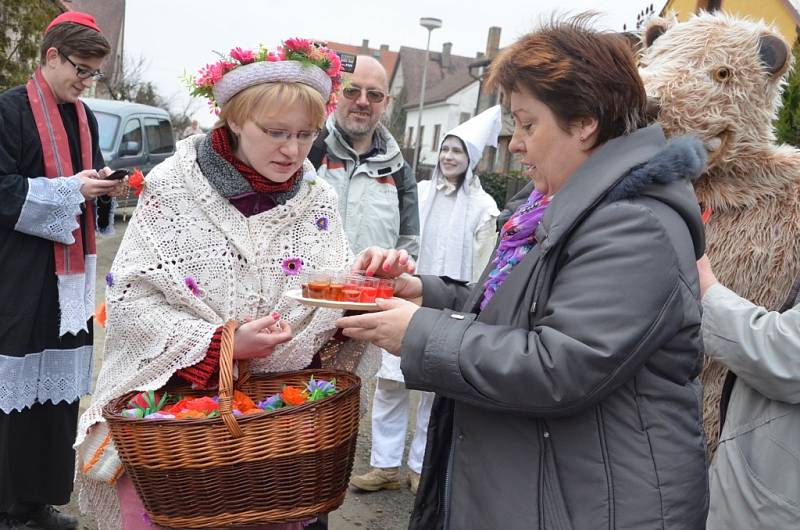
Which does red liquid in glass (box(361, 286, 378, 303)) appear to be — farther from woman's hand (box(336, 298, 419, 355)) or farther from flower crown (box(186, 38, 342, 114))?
flower crown (box(186, 38, 342, 114))

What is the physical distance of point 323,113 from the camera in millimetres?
2211

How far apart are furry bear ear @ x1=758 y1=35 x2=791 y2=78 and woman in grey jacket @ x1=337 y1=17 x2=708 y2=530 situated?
1.43 metres

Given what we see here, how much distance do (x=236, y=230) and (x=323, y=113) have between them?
0.44 metres

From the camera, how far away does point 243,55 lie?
2.16 meters

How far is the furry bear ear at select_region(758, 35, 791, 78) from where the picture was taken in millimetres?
2812

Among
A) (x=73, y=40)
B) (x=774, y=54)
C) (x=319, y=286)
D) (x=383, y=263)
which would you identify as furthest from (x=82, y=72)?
(x=774, y=54)

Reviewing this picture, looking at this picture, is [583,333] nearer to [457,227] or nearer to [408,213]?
[408,213]

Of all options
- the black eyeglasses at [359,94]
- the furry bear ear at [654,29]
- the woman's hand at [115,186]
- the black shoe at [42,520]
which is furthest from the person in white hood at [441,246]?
the woman's hand at [115,186]

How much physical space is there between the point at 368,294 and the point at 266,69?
29.8 inches

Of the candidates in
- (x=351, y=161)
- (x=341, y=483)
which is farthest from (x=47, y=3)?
(x=341, y=483)

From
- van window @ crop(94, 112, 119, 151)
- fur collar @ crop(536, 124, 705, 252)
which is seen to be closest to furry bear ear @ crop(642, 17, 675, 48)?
fur collar @ crop(536, 124, 705, 252)

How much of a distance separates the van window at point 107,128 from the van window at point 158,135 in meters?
0.86

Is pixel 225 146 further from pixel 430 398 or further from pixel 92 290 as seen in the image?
pixel 430 398

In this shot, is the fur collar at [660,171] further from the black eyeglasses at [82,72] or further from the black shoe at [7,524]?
the black shoe at [7,524]
